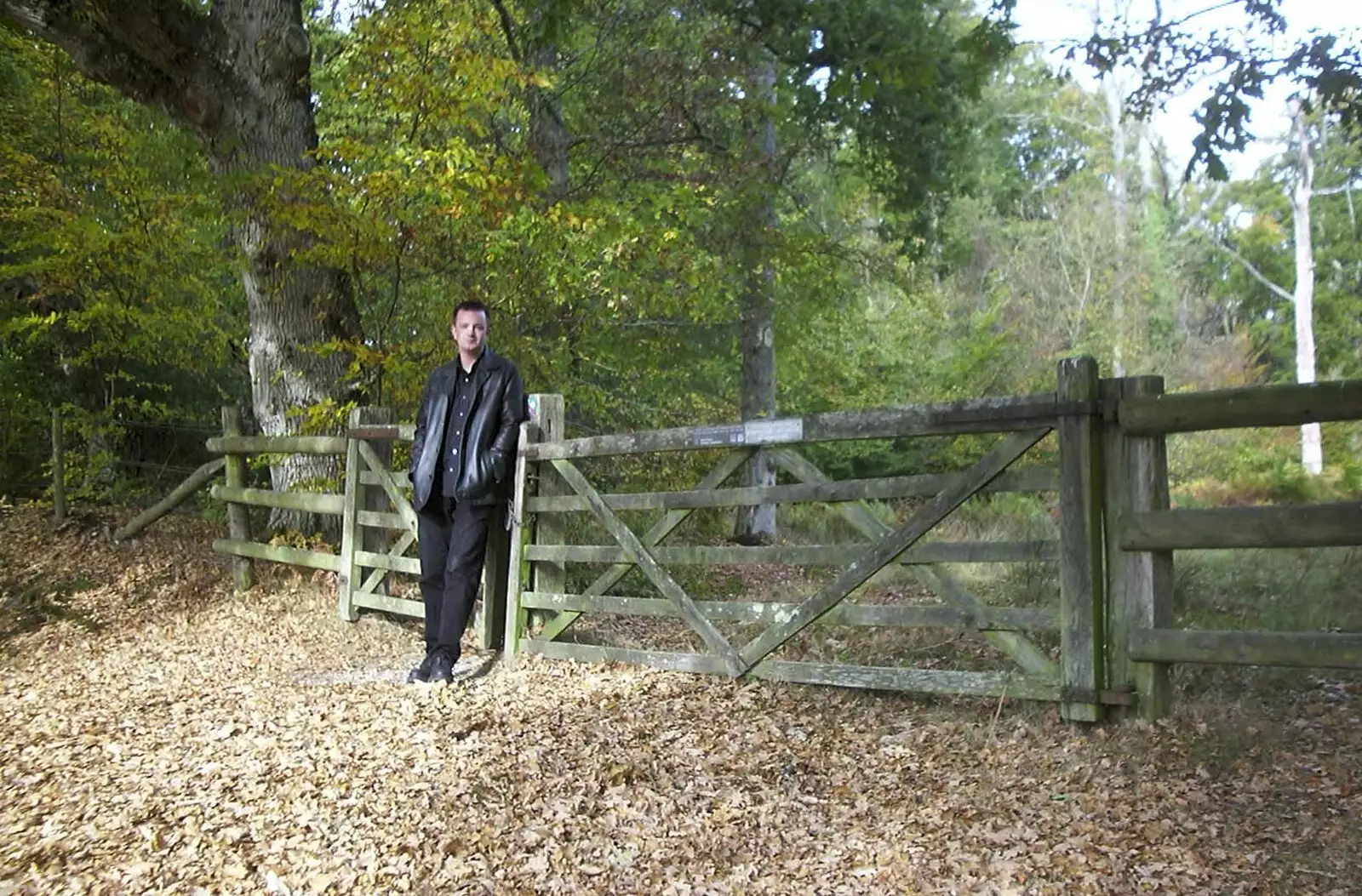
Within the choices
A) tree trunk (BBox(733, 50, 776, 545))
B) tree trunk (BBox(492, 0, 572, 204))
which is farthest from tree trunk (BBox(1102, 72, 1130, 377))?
tree trunk (BBox(492, 0, 572, 204))

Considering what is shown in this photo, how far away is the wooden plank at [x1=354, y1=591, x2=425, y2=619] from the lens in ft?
22.6

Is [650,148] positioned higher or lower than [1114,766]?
higher

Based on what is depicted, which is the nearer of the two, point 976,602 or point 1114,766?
point 1114,766

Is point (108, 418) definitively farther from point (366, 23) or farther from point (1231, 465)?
point (1231, 465)

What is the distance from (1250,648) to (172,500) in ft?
29.6

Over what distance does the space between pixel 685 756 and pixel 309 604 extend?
4.70 metres

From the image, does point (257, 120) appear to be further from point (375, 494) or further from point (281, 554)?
point (281, 554)

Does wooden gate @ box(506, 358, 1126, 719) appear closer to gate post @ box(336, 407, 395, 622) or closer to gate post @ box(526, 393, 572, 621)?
gate post @ box(526, 393, 572, 621)

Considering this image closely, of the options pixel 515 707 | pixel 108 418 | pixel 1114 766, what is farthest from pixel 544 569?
pixel 108 418

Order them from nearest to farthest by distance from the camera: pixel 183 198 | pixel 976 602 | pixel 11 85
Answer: pixel 976 602, pixel 183 198, pixel 11 85

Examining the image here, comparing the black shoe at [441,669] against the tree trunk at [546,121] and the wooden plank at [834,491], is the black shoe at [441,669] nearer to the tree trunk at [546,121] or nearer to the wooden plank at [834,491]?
the wooden plank at [834,491]

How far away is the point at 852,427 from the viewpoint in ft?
15.7

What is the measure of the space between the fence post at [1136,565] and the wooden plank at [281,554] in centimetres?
557

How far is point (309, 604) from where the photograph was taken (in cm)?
803
